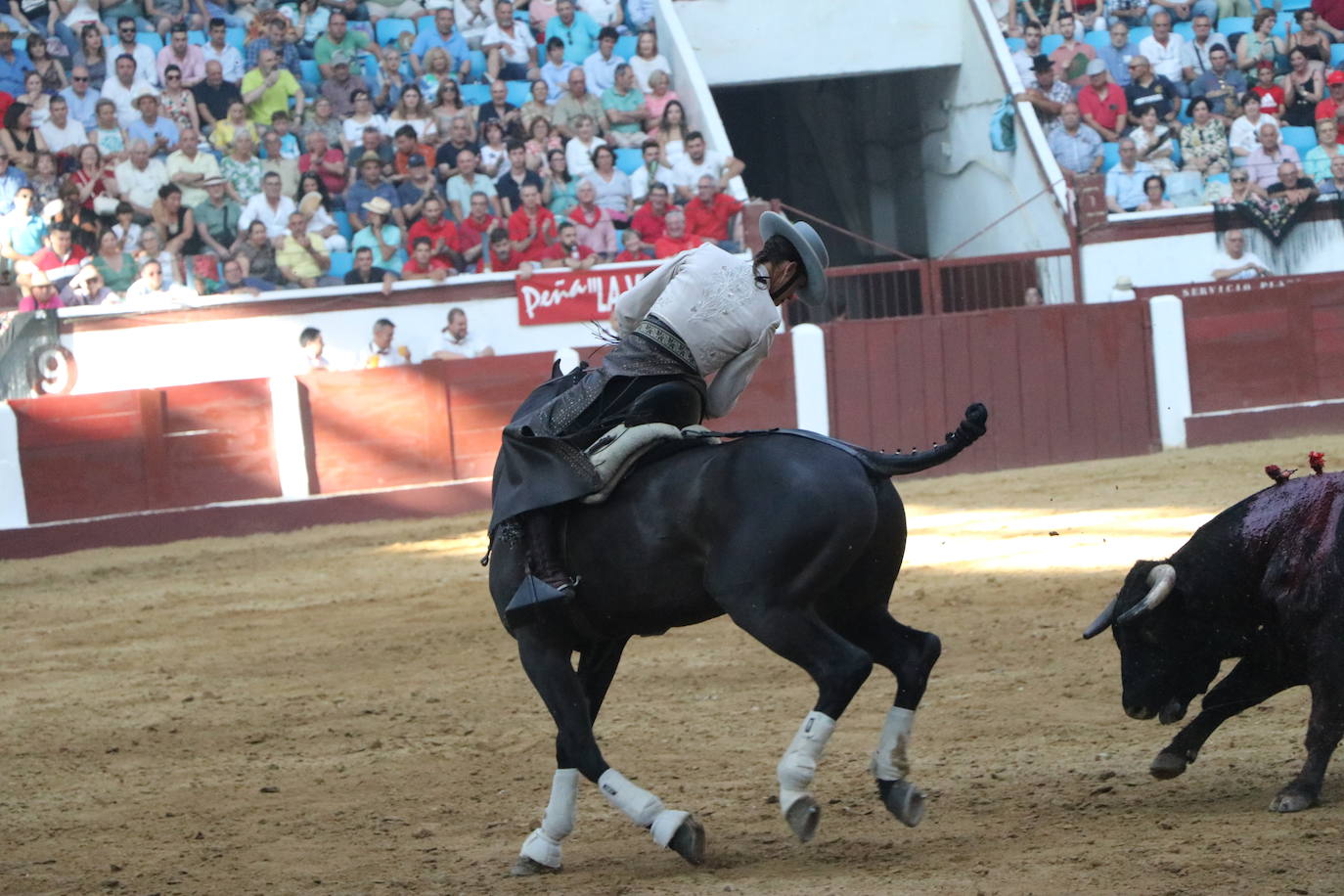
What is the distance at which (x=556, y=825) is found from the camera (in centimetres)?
405

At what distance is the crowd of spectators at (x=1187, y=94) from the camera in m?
15.4

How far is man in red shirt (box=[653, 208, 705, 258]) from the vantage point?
14.0 metres

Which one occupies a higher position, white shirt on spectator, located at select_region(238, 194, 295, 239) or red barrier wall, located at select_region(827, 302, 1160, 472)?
white shirt on spectator, located at select_region(238, 194, 295, 239)

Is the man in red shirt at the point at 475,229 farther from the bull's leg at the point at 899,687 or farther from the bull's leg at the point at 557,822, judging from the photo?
the bull's leg at the point at 899,687

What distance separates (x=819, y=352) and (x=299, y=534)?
429cm

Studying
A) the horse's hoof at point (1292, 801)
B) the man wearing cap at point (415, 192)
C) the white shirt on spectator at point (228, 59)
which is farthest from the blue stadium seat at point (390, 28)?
the horse's hoof at point (1292, 801)

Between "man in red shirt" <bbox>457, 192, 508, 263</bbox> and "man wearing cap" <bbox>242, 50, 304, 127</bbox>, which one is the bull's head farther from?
"man wearing cap" <bbox>242, 50, 304, 127</bbox>

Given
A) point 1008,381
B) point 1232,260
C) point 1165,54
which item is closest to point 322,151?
point 1008,381

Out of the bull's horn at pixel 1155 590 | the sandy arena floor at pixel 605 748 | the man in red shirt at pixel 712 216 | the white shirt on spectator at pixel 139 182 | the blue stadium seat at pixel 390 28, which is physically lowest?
the sandy arena floor at pixel 605 748

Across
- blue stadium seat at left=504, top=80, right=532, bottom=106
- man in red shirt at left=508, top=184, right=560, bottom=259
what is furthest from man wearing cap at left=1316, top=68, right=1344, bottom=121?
man in red shirt at left=508, top=184, right=560, bottom=259

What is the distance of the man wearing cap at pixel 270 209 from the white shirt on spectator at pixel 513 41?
2.82 m

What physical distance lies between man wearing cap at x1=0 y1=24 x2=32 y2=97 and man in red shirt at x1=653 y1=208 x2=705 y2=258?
5.27 m

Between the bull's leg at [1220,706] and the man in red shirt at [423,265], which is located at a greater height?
the man in red shirt at [423,265]

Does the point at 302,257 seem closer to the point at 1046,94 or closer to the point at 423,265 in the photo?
the point at 423,265
